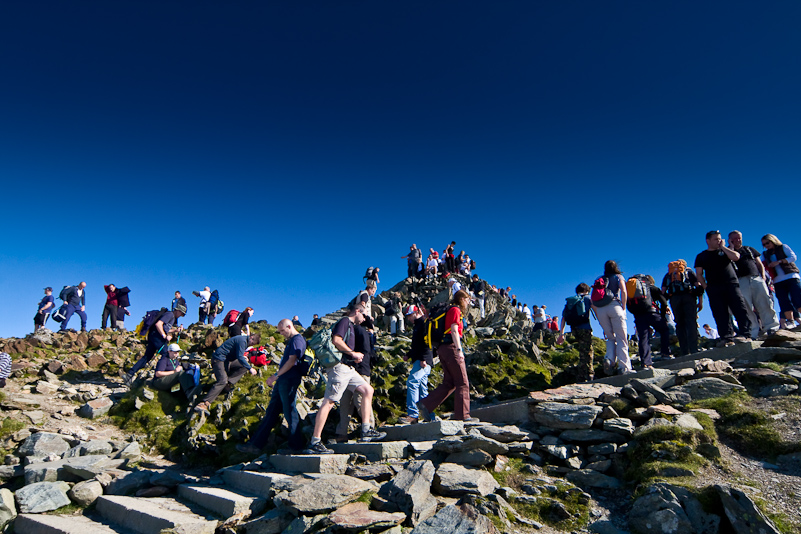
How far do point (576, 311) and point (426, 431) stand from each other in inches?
218

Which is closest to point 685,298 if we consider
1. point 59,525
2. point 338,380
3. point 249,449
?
point 338,380

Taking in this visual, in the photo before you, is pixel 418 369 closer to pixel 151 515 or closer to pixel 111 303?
pixel 151 515

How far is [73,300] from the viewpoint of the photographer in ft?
70.3

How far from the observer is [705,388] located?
7375 mm

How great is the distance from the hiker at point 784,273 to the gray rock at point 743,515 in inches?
357

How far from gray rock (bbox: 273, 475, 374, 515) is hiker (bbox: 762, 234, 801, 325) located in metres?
11.6

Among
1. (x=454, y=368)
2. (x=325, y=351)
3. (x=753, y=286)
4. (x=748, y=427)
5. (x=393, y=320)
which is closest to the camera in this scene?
(x=748, y=427)

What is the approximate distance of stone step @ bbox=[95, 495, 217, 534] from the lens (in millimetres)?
5371

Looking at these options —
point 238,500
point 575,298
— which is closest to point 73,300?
point 238,500

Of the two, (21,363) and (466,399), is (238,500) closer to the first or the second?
(466,399)

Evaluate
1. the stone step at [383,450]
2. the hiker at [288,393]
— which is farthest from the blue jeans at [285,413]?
the stone step at [383,450]

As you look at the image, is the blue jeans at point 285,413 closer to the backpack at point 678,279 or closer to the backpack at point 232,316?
the backpack at point 232,316

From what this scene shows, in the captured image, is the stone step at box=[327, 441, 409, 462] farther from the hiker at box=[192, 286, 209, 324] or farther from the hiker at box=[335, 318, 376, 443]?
the hiker at box=[192, 286, 209, 324]

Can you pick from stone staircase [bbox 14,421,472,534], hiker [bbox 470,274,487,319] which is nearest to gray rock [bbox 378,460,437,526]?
stone staircase [bbox 14,421,472,534]
